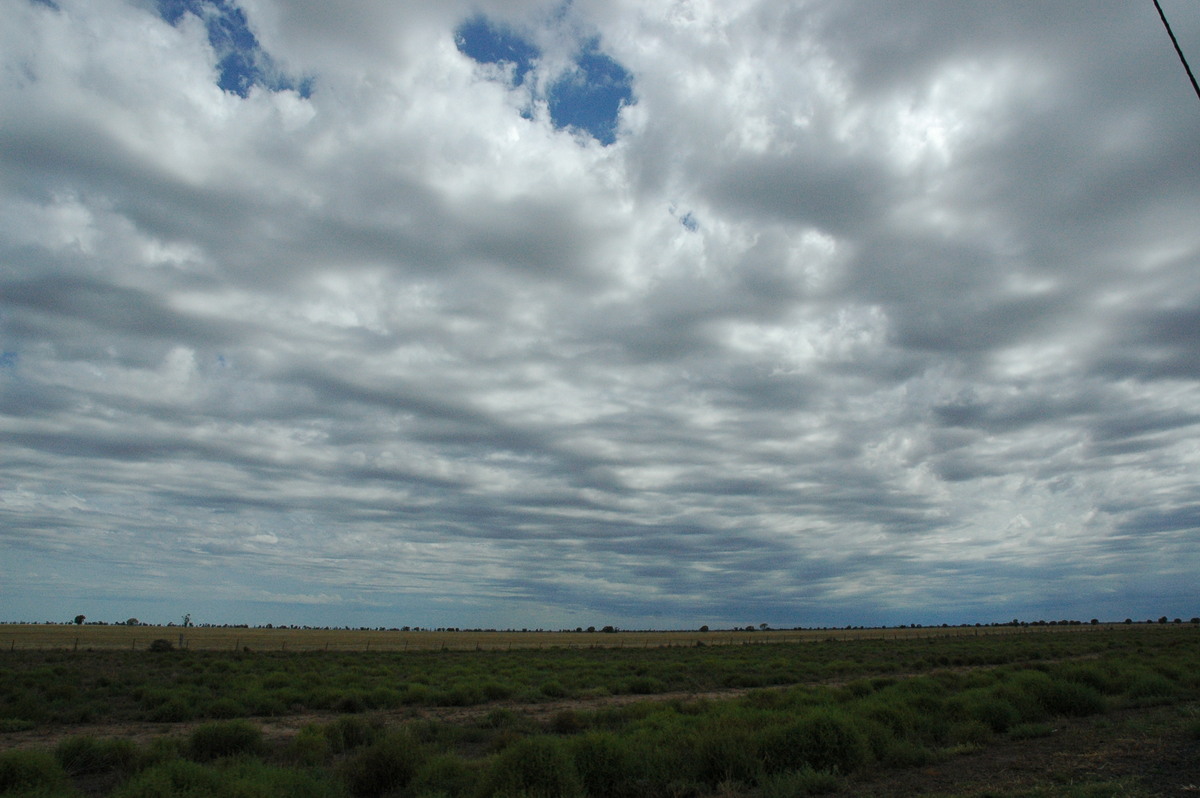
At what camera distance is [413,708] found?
29.9m

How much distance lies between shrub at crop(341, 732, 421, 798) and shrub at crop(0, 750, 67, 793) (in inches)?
211

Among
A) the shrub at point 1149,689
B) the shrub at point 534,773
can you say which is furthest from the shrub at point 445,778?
the shrub at point 1149,689

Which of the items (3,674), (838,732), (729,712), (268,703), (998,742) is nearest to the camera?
(838,732)

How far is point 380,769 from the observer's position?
1549 cm

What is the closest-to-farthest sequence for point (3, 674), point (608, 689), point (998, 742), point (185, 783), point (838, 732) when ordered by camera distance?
point (185, 783)
point (838, 732)
point (998, 742)
point (608, 689)
point (3, 674)

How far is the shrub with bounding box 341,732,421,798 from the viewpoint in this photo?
1525 centimetres

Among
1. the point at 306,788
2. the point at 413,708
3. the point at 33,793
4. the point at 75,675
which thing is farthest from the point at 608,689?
the point at 75,675

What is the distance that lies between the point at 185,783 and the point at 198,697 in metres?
22.3

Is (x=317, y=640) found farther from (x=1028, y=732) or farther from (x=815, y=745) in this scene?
(x=1028, y=732)

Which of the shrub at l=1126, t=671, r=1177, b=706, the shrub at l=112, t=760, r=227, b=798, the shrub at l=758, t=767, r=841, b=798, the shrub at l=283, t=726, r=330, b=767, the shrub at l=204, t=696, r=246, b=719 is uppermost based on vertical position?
the shrub at l=112, t=760, r=227, b=798

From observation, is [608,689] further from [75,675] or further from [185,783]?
[75,675]

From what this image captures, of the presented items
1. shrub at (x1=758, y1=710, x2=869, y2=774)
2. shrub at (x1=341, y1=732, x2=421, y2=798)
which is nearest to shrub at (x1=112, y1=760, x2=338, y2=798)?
shrub at (x1=341, y1=732, x2=421, y2=798)

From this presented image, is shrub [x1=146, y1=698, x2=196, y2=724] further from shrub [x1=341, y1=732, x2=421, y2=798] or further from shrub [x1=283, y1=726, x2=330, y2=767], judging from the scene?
shrub [x1=341, y1=732, x2=421, y2=798]

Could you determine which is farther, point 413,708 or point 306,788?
point 413,708
